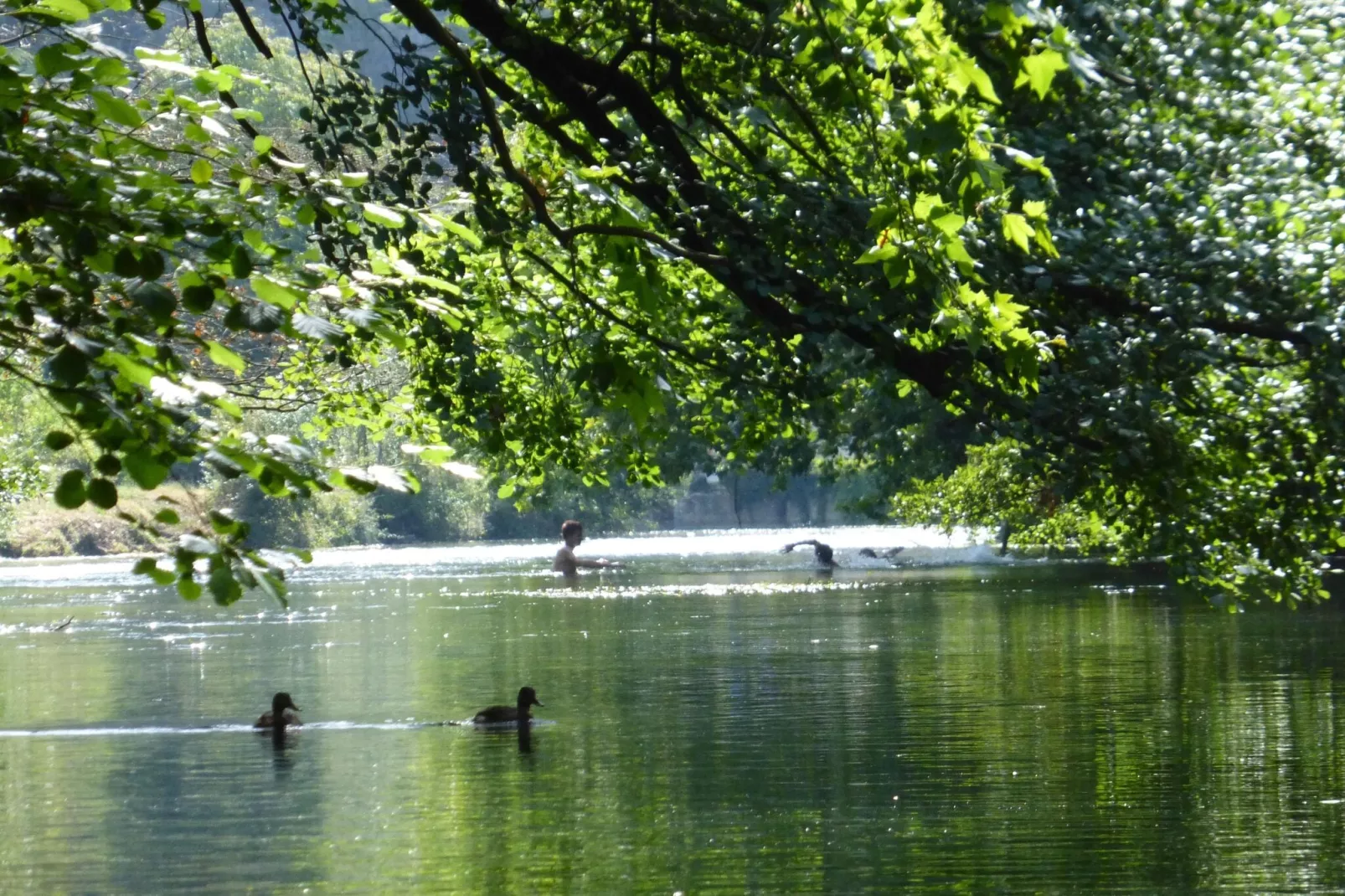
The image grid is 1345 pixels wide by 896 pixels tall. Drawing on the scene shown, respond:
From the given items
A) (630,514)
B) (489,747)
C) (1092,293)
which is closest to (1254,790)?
(1092,293)

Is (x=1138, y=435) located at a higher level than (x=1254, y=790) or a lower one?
higher

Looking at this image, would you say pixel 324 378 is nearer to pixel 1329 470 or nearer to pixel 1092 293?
pixel 1092 293

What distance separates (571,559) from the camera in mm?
52562

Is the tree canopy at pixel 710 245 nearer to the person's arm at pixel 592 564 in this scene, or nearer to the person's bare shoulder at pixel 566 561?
the person's bare shoulder at pixel 566 561

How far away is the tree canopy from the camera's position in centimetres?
559

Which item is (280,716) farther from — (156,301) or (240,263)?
(156,301)

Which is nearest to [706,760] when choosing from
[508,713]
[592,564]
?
[508,713]

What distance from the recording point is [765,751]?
1745 cm

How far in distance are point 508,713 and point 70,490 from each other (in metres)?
15.0

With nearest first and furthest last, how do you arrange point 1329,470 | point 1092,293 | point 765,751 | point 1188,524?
point 1188,524 → point 1092,293 → point 1329,470 → point 765,751

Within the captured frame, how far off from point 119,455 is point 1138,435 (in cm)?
740

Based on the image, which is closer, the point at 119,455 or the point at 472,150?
the point at 119,455

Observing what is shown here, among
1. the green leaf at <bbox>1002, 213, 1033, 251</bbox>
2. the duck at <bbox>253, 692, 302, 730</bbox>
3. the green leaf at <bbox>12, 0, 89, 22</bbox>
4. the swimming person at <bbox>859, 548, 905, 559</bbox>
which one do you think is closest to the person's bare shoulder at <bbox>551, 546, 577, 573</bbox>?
the swimming person at <bbox>859, 548, 905, 559</bbox>

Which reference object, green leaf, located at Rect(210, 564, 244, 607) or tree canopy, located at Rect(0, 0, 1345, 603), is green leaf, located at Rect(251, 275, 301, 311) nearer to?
tree canopy, located at Rect(0, 0, 1345, 603)
